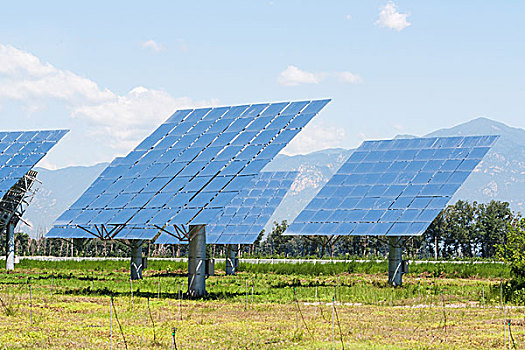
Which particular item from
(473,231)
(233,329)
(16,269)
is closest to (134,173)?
(233,329)

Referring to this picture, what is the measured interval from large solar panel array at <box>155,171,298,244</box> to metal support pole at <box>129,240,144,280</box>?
293cm

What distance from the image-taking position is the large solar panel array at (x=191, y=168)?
31.1 metres

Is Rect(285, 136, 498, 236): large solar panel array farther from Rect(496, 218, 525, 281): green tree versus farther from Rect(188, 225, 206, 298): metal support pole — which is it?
Rect(188, 225, 206, 298): metal support pole

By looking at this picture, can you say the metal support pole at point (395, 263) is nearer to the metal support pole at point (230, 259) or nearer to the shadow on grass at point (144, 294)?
the shadow on grass at point (144, 294)

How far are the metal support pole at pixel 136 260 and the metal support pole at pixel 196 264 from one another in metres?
15.6

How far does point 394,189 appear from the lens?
140ft

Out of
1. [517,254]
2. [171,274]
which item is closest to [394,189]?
[517,254]

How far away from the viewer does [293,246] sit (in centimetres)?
19112

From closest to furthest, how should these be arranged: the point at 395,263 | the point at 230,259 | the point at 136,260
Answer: the point at 395,263, the point at 136,260, the point at 230,259

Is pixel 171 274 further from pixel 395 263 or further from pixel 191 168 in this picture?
pixel 191 168

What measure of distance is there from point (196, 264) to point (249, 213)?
24422 millimetres

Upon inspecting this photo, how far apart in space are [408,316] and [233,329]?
6805 mm

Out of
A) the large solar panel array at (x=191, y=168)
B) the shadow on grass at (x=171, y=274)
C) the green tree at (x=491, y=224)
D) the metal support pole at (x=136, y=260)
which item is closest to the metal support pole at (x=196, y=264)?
the large solar panel array at (x=191, y=168)

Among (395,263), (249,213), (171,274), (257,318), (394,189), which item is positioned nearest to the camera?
(257,318)
